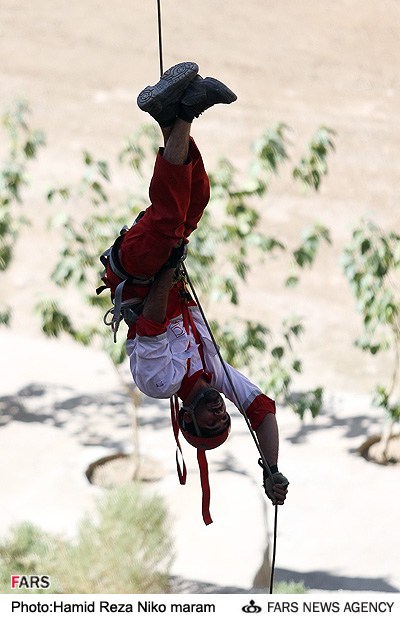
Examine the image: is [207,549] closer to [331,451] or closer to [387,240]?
[331,451]

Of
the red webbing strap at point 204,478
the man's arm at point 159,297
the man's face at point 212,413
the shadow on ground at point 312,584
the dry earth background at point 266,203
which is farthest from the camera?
the dry earth background at point 266,203

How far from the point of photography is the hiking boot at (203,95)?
264cm

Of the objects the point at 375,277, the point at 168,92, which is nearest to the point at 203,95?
the point at 168,92

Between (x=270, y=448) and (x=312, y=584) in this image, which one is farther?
(x=312, y=584)

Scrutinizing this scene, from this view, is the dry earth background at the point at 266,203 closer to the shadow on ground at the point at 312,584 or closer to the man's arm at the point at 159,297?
the shadow on ground at the point at 312,584

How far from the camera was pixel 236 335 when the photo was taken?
7688 millimetres

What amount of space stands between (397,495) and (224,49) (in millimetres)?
10228

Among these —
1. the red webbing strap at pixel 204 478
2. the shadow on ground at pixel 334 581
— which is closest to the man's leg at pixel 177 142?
the red webbing strap at pixel 204 478

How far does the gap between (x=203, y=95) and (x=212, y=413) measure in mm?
1239

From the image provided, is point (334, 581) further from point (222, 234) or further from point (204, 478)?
point (204, 478)

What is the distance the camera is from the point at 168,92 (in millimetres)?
2619

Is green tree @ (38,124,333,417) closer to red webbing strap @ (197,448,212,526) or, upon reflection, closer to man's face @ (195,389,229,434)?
red webbing strap @ (197,448,212,526)

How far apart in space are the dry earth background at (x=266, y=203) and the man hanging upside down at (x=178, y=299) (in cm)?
445

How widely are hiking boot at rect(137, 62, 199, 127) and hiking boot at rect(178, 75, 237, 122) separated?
0.06 feet
